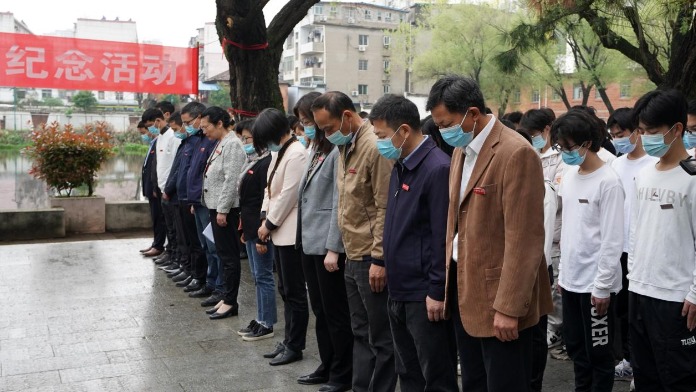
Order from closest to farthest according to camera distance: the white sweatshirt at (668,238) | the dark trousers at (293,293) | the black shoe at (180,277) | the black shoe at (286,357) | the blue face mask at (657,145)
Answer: the white sweatshirt at (668,238) < the blue face mask at (657,145) < the dark trousers at (293,293) < the black shoe at (286,357) < the black shoe at (180,277)

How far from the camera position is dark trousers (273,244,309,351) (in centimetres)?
495

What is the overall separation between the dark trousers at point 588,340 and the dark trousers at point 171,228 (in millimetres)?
5402

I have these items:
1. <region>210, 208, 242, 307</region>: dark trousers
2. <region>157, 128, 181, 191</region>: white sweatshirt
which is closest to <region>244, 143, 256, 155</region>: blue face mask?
<region>210, 208, 242, 307</region>: dark trousers

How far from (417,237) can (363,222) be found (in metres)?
0.64

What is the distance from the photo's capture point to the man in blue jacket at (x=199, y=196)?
6.93 metres

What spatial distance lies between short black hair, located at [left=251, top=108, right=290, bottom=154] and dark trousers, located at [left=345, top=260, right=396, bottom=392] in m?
1.65

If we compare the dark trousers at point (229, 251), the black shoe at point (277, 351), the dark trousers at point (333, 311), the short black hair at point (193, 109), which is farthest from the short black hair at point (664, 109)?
the short black hair at point (193, 109)

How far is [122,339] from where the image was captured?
5727 millimetres

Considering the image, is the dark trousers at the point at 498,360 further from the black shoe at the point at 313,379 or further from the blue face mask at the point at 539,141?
the blue face mask at the point at 539,141

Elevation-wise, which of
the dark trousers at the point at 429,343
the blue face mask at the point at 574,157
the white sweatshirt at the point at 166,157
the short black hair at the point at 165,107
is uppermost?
the short black hair at the point at 165,107

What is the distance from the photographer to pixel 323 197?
443 centimetres

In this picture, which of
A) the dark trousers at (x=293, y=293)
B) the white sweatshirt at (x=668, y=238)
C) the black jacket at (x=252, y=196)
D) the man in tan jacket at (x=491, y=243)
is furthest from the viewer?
the black jacket at (x=252, y=196)

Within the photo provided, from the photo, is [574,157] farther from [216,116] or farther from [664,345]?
[216,116]

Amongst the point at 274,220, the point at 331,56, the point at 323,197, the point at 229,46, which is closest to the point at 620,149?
the point at 323,197
